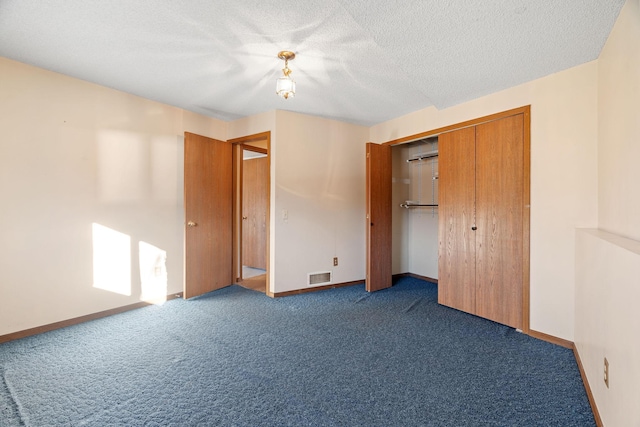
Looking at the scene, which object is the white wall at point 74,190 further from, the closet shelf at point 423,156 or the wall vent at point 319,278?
the closet shelf at point 423,156

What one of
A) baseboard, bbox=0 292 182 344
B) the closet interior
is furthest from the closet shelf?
baseboard, bbox=0 292 182 344

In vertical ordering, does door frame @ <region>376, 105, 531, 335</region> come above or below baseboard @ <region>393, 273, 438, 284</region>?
above

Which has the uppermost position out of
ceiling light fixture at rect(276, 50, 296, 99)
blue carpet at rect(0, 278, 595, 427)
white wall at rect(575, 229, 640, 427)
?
ceiling light fixture at rect(276, 50, 296, 99)

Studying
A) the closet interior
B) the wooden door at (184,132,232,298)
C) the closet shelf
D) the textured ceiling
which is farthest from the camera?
the closet interior

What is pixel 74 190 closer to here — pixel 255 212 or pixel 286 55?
pixel 286 55

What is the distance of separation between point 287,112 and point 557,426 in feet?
12.3

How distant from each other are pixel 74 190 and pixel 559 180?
447 cm

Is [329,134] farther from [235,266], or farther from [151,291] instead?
[151,291]

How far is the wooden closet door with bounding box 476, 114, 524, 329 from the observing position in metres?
2.73

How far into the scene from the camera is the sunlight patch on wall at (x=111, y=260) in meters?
2.99

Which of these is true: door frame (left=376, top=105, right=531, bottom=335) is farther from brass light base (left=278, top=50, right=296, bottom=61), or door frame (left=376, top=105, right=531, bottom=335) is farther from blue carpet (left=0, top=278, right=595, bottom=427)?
brass light base (left=278, top=50, right=296, bottom=61)

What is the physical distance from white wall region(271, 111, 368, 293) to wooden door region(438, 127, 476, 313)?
1291 millimetres

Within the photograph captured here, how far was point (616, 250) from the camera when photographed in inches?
52.1

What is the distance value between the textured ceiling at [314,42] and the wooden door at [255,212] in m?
2.45
